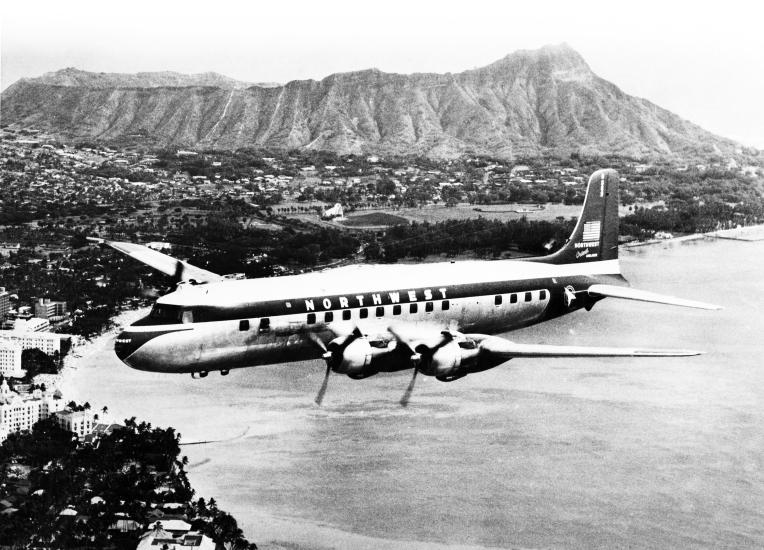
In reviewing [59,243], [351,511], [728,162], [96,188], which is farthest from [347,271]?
[728,162]

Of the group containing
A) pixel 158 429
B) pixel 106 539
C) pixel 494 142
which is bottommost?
pixel 106 539

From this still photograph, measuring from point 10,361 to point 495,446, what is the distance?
2836 centimetres

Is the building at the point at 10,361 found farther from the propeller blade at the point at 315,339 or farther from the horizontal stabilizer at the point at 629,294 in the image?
the horizontal stabilizer at the point at 629,294

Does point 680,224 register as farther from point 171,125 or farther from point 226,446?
point 171,125

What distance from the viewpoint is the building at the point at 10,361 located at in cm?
4581

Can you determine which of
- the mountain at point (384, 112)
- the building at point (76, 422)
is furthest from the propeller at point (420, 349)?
the mountain at point (384, 112)

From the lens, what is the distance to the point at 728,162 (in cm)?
6359

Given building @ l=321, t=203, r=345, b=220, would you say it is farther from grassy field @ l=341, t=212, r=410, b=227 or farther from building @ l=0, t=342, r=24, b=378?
building @ l=0, t=342, r=24, b=378

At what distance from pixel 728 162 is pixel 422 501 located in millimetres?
43785

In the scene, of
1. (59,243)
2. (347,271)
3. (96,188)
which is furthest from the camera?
(96,188)

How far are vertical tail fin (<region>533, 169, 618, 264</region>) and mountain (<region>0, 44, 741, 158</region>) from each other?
5074cm

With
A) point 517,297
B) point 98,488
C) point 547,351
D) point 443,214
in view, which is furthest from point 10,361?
point 547,351

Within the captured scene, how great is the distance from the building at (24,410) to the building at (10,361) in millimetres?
3783

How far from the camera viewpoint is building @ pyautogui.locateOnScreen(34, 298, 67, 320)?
48219 millimetres
